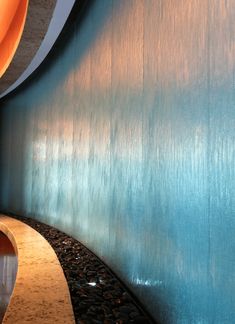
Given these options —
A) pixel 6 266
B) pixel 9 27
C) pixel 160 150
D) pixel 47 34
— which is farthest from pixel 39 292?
pixel 6 266

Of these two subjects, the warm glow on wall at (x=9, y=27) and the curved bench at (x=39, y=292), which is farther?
the warm glow on wall at (x=9, y=27)

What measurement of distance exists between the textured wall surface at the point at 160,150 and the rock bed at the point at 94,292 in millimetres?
100

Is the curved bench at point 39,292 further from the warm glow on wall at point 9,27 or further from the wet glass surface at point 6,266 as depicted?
the wet glass surface at point 6,266

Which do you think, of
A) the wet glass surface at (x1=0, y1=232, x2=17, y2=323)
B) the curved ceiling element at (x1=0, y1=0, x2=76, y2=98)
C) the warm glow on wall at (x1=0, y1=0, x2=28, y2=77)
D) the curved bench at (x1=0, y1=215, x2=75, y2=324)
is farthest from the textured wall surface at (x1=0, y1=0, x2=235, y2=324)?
the wet glass surface at (x1=0, y1=232, x2=17, y2=323)

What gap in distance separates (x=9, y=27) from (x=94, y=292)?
16.7ft

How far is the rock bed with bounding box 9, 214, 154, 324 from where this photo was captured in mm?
2008

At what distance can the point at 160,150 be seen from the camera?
1923mm

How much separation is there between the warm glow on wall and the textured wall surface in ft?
3.79

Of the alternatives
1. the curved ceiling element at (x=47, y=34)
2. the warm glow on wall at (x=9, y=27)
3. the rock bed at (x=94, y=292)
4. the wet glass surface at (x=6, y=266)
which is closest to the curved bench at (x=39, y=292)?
the rock bed at (x=94, y=292)

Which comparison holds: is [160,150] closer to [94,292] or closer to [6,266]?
[94,292]

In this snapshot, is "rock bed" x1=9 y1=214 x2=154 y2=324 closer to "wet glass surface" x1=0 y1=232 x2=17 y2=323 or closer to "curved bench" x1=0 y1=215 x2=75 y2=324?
"curved bench" x1=0 y1=215 x2=75 y2=324

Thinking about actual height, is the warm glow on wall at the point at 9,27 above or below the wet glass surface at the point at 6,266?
above

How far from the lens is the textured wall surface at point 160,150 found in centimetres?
130

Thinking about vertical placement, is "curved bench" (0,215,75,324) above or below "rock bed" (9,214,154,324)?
above
